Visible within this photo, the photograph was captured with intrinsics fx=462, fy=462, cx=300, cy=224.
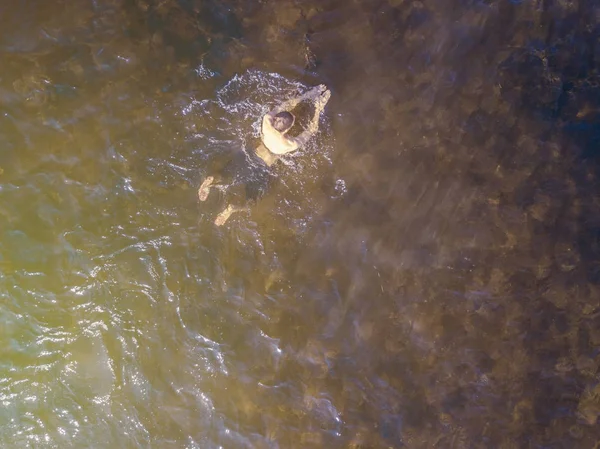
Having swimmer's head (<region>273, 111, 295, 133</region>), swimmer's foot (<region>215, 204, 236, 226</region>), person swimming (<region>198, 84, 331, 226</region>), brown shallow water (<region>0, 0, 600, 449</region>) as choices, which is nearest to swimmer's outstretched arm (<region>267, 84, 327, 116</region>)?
person swimming (<region>198, 84, 331, 226</region>)

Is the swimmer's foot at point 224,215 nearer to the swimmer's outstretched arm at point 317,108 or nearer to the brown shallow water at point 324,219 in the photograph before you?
the brown shallow water at point 324,219

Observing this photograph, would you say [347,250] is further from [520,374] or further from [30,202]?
[30,202]

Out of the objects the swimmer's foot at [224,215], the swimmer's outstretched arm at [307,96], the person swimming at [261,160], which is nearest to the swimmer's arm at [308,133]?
the person swimming at [261,160]

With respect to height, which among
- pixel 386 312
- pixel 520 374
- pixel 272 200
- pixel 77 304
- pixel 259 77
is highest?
pixel 259 77

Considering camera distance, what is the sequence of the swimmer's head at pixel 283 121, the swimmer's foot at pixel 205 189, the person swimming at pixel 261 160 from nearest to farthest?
the swimmer's head at pixel 283 121, the person swimming at pixel 261 160, the swimmer's foot at pixel 205 189

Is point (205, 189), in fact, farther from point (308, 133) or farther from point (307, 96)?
point (307, 96)

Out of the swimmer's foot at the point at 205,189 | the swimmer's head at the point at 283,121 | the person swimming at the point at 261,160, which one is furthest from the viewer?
the swimmer's foot at the point at 205,189

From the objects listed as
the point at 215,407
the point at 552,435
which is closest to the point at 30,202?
the point at 215,407
